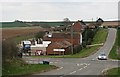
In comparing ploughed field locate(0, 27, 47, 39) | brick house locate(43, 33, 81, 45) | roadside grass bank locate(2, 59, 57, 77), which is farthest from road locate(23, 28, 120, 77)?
brick house locate(43, 33, 81, 45)

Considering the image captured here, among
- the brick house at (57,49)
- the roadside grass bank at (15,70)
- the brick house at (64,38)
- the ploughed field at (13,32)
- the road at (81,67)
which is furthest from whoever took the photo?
the brick house at (64,38)

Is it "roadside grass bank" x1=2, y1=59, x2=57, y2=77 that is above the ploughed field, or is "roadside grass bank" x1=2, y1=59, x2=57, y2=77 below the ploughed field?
above

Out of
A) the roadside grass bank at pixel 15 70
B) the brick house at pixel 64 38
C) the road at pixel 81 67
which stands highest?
the roadside grass bank at pixel 15 70

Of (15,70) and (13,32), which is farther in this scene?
(13,32)

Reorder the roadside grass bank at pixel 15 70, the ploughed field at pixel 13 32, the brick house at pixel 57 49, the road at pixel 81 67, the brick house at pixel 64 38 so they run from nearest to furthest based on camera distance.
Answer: the roadside grass bank at pixel 15 70, the road at pixel 81 67, the ploughed field at pixel 13 32, the brick house at pixel 57 49, the brick house at pixel 64 38

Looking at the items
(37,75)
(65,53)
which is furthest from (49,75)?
(65,53)

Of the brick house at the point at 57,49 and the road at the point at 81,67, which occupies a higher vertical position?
the road at the point at 81,67

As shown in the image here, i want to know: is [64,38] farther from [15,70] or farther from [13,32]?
[15,70]

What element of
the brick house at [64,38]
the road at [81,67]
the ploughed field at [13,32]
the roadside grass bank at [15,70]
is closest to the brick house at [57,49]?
the ploughed field at [13,32]

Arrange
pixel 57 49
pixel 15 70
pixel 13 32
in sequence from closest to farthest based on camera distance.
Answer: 1. pixel 15 70
2. pixel 57 49
3. pixel 13 32

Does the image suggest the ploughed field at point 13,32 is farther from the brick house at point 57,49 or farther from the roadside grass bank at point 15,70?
the roadside grass bank at point 15,70

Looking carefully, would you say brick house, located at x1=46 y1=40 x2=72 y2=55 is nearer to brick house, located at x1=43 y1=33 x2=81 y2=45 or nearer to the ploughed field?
the ploughed field

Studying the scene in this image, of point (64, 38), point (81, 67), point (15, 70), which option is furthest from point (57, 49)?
point (15, 70)

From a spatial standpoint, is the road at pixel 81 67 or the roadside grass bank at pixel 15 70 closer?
the roadside grass bank at pixel 15 70
